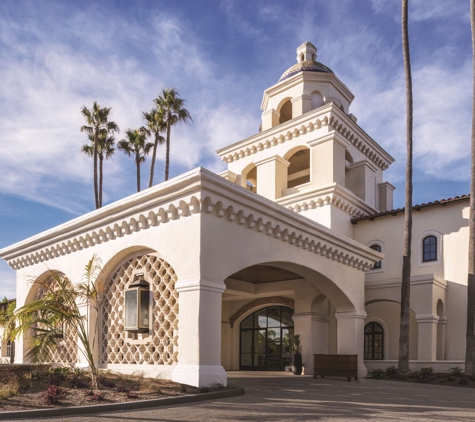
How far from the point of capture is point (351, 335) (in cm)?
1781

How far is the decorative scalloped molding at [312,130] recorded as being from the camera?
83.9ft

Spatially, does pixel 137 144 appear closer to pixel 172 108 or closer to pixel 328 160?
pixel 172 108

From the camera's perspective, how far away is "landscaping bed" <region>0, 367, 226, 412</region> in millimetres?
8992

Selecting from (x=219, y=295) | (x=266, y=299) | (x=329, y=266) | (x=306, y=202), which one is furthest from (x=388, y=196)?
(x=219, y=295)

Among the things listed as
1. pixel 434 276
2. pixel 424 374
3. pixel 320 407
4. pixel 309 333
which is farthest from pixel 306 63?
pixel 320 407

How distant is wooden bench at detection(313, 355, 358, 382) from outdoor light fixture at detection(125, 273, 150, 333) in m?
6.52

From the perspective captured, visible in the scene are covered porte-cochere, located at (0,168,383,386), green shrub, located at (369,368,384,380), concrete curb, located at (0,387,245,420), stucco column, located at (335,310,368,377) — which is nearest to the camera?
concrete curb, located at (0,387,245,420)

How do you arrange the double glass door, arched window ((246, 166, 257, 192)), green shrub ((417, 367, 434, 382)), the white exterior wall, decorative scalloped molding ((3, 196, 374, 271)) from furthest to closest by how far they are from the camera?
arched window ((246, 166, 257, 192)), the double glass door, the white exterior wall, green shrub ((417, 367, 434, 382)), decorative scalloped molding ((3, 196, 374, 271))

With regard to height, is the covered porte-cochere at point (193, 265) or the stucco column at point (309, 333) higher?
the covered porte-cochere at point (193, 265)

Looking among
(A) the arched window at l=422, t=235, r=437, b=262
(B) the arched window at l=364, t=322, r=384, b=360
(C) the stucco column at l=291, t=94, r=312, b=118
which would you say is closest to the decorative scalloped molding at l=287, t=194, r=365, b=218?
(A) the arched window at l=422, t=235, r=437, b=262

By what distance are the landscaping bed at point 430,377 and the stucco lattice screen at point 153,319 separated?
8.49m

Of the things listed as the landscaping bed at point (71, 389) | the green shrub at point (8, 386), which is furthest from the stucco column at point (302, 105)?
the green shrub at point (8, 386)

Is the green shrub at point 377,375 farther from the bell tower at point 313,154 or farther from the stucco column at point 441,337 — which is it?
the bell tower at point 313,154

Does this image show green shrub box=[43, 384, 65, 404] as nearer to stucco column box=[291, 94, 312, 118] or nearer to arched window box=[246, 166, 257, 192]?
stucco column box=[291, 94, 312, 118]
